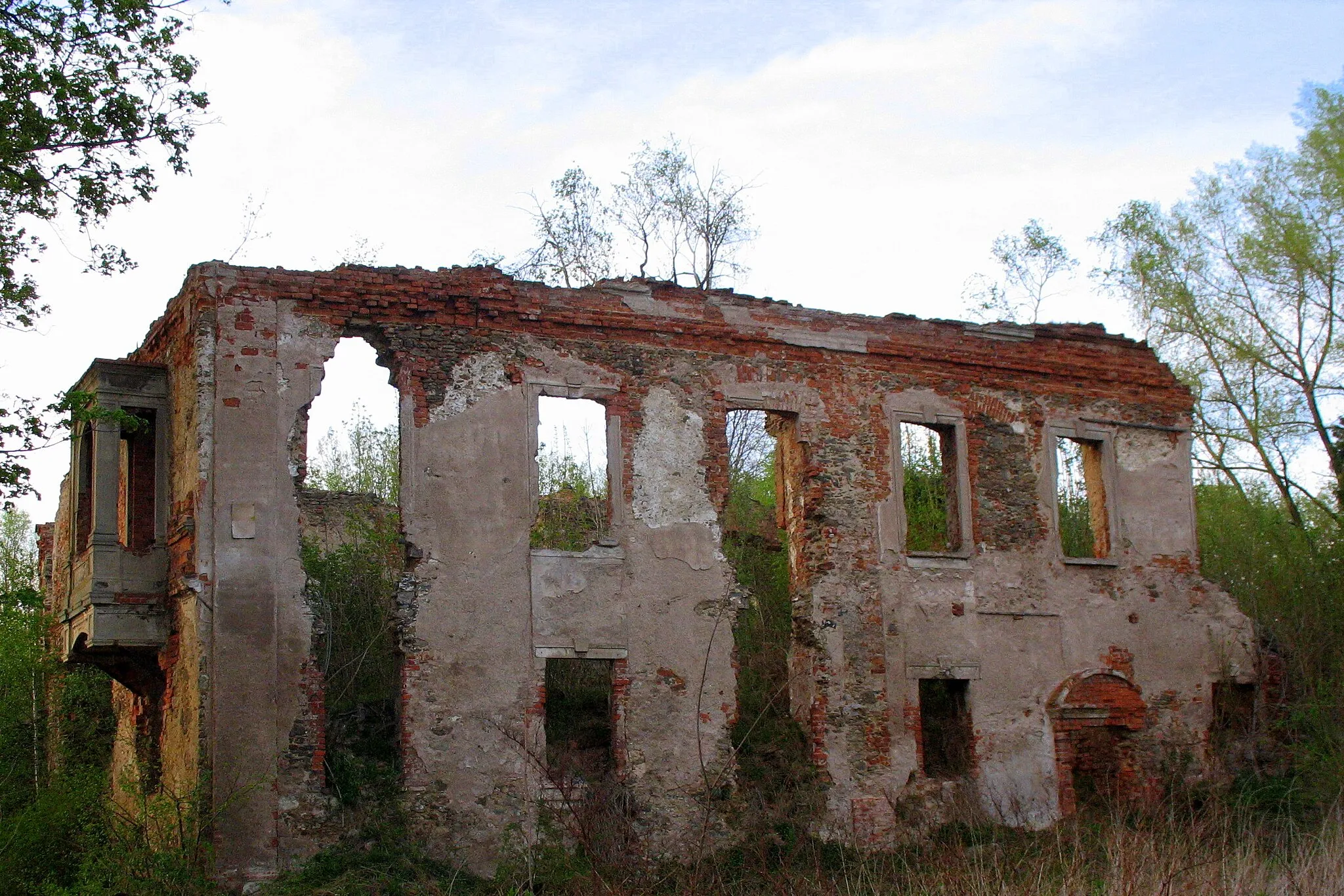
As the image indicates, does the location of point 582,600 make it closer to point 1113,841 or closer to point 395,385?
point 395,385

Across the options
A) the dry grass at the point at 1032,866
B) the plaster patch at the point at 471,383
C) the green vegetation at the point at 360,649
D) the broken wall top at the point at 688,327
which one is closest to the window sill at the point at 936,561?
the broken wall top at the point at 688,327

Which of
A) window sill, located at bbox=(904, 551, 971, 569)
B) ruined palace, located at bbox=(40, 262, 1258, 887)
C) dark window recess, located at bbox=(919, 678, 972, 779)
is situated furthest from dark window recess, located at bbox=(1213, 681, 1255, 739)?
window sill, located at bbox=(904, 551, 971, 569)

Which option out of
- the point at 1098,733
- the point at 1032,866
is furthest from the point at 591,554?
the point at 1098,733

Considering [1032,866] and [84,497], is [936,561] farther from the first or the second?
[84,497]

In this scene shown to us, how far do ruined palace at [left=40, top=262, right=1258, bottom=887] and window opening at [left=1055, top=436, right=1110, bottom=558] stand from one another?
0.06 m

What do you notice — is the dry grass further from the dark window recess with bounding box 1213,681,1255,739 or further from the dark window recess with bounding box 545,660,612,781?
the dark window recess with bounding box 1213,681,1255,739

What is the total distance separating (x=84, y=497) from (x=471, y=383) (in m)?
3.74

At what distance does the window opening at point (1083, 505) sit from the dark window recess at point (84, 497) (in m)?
9.94

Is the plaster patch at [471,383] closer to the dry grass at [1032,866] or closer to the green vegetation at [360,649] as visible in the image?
the green vegetation at [360,649]

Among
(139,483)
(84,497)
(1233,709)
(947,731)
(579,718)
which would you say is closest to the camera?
(84,497)

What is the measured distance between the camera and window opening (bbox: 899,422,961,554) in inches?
582

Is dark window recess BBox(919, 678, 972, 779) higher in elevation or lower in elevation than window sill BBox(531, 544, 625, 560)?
lower

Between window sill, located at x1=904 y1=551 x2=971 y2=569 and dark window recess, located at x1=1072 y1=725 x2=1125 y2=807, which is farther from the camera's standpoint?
dark window recess, located at x1=1072 y1=725 x2=1125 y2=807

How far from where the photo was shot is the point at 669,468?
1332cm
